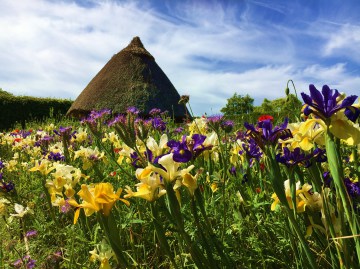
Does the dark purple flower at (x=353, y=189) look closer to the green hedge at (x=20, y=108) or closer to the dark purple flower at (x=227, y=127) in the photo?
the dark purple flower at (x=227, y=127)

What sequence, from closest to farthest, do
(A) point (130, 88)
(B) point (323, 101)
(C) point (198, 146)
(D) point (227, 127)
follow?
(B) point (323, 101) → (C) point (198, 146) → (D) point (227, 127) → (A) point (130, 88)

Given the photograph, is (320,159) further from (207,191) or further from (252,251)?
(207,191)

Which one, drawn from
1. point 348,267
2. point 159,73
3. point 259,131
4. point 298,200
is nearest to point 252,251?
point 298,200

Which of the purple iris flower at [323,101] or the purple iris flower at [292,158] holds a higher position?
the purple iris flower at [323,101]

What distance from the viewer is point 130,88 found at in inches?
549

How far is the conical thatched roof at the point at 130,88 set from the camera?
13.7 metres

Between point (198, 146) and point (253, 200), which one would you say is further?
point (253, 200)

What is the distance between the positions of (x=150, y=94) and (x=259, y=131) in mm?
12643

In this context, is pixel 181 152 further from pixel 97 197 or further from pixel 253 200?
pixel 253 200

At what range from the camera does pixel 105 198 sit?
124 centimetres

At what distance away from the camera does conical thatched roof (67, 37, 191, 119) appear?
13.7m

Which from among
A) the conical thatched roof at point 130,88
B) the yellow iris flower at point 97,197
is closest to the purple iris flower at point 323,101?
the yellow iris flower at point 97,197

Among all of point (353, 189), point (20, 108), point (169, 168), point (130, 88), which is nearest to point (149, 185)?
point (169, 168)

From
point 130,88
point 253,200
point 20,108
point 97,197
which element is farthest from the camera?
point 20,108
